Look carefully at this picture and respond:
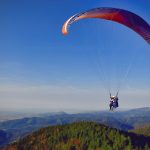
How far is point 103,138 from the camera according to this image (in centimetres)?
18275

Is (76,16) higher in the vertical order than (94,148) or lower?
higher

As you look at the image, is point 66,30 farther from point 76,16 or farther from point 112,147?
point 112,147

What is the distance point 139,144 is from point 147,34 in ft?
523

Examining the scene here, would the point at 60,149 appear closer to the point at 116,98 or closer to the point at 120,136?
the point at 120,136

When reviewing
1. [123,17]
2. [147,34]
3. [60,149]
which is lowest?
[60,149]

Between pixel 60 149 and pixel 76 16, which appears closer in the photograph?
pixel 76 16

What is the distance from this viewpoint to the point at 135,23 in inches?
1291

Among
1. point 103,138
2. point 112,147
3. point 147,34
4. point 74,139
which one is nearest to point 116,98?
point 147,34

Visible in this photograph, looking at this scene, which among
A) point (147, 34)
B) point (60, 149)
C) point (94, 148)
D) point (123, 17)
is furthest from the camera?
point (60, 149)

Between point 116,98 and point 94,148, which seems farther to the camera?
point 94,148

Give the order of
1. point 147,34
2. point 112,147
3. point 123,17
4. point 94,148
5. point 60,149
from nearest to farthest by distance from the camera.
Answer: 1. point 147,34
2. point 123,17
3. point 112,147
4. point 94,148
5. point 60,149

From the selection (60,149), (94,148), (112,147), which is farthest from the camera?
(60,149)

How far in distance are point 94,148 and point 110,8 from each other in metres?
150

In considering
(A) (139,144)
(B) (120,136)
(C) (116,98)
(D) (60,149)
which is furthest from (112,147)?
(C) (116,98)
